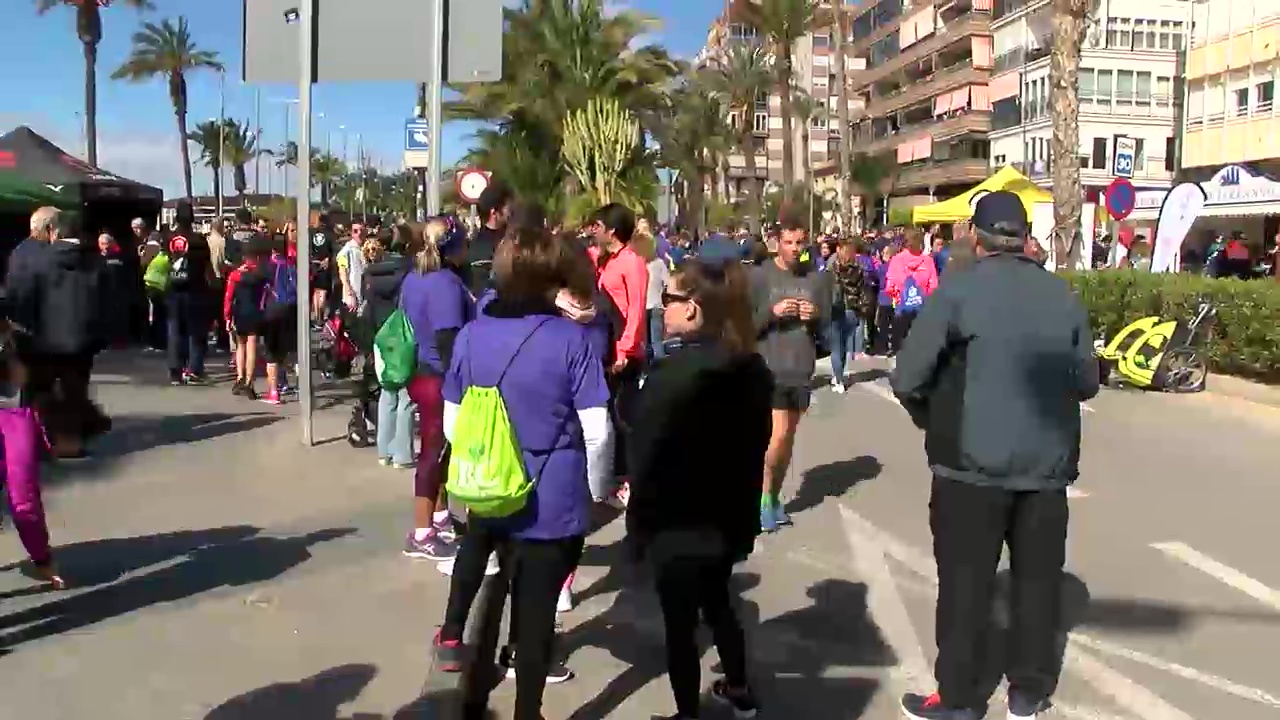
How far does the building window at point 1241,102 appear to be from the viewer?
42.8m

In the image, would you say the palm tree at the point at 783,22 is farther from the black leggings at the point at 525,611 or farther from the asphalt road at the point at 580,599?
the black leggings at the point at 525,611

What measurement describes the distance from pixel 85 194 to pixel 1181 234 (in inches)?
634

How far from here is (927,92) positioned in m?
68.9

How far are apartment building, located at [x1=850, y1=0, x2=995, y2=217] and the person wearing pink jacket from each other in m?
48.3

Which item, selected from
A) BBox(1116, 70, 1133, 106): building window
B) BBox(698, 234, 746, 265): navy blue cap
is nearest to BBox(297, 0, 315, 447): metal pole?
BBox(698, 234, 746, 265): navy blue cap

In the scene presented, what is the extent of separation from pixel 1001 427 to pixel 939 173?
64637 millimetres

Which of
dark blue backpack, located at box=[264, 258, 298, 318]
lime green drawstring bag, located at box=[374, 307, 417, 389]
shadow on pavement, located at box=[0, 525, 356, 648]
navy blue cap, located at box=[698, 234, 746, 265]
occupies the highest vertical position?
navy blue cap, located at box=[698, 234, 746, 265]

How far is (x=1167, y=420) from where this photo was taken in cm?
1210

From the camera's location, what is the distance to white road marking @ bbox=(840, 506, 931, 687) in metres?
5.30

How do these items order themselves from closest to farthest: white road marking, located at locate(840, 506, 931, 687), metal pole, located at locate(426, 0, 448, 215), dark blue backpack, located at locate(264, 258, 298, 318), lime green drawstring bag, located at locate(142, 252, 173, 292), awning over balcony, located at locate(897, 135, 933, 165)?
1. white road marking, located at locate(840, 506, 931, 687)
2. metal pole, located at locate(426, 0, 448, 215)
3. dark blue backpack, located at locate(264, 258, 298, 318)
4. lime green drawstring bag, located at locate(142, 252, 173, 292)
5. awning over balcony, located at locate(897, 135, 933, 165)

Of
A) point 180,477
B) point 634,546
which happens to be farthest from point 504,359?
point 180,477

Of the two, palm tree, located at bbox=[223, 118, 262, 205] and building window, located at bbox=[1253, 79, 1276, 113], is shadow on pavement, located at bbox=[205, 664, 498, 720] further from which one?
palm tree, located at bbox=[223, 118, 262, 205]

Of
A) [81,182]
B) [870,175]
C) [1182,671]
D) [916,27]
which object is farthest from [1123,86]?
[1182,671]

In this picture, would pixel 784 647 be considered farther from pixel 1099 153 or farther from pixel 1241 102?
pixel 1099 153
